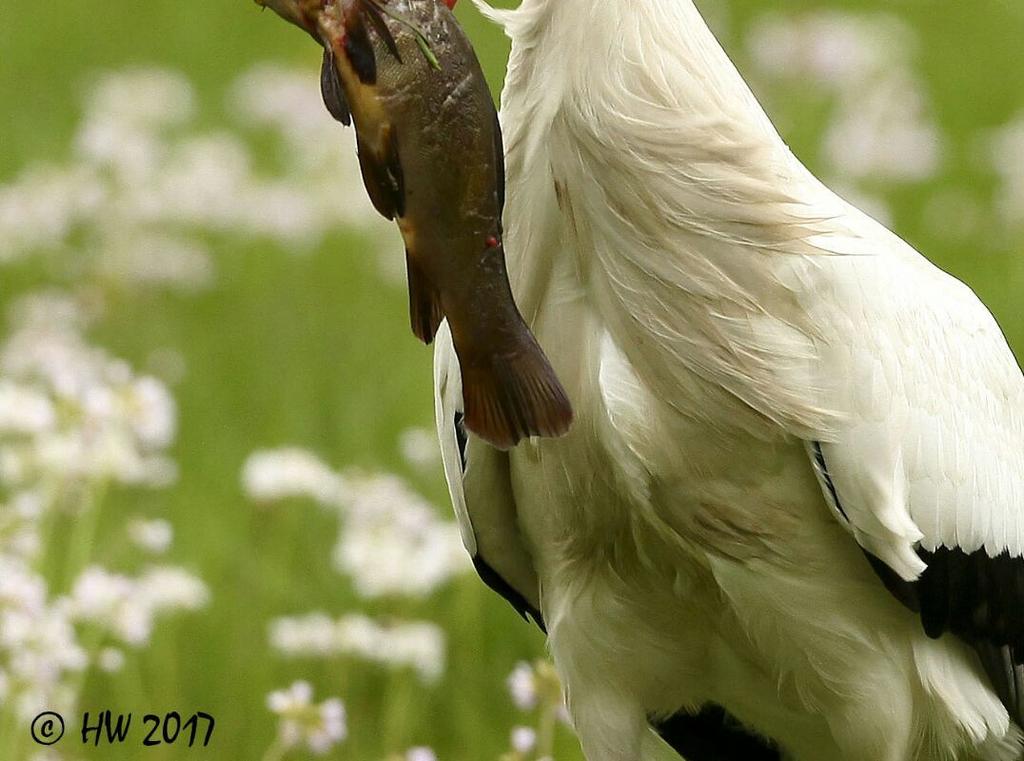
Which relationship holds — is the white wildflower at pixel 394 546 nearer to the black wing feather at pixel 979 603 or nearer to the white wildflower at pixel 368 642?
the white wildflower at pixel 368 642

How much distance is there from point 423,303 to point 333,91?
Answer: 12.7 inches

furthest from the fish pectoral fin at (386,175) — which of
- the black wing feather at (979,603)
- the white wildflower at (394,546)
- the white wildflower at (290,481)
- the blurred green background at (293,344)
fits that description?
the white wildflower at (290,481)

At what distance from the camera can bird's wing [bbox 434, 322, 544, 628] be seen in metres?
3.70

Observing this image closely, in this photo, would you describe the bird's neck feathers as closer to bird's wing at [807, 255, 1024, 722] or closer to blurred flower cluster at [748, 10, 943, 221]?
bird's wing at [807, 255, 1024, 722]

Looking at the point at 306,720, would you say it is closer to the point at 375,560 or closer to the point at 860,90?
the point at 375,560

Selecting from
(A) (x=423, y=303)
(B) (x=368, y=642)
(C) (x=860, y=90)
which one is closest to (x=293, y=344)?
(C) (x=860, y=90)

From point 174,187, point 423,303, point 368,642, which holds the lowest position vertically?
point 368,642

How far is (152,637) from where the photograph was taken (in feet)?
18.1

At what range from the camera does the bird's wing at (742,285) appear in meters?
3.31

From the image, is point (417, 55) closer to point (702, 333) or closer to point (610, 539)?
point (702, 333)

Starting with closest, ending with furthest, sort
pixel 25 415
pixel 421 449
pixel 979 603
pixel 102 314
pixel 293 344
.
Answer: pixel 979 603, pixel 25 415, pixel 421 449, pixel 102 314, pixel 293 344

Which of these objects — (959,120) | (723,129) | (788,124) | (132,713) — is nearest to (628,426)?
(723,129)

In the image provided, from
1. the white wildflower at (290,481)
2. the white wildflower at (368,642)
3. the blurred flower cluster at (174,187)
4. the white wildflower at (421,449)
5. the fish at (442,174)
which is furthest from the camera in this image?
the blurred flower cluster at (174,187)

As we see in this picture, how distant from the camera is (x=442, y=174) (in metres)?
3.00
